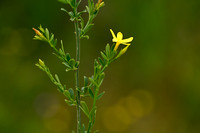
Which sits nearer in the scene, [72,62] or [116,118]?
[72,62]

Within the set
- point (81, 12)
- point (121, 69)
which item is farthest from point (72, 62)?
point (121, 69)

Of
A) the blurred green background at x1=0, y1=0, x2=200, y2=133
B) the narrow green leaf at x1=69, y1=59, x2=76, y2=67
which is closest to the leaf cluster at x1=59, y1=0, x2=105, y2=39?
the narrow green leaf at x1=69, y1=59, x2=76, y2=67

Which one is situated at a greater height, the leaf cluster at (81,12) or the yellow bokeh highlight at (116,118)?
the leaf cluster at (81,12)

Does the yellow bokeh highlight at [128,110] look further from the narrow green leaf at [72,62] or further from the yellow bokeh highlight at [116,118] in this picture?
the narrow green leaf at [72,62]

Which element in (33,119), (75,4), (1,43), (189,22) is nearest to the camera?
(75,4)

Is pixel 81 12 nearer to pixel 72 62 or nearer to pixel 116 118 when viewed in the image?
pixel 72 62

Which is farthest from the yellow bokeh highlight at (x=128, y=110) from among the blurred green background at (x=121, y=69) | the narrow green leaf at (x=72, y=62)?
the narrow green leaf at (x=72, y=62)

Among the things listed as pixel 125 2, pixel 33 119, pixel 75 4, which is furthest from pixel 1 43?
pixel 75 4

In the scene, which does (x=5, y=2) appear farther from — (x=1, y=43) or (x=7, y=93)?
(x=7, y=93)
